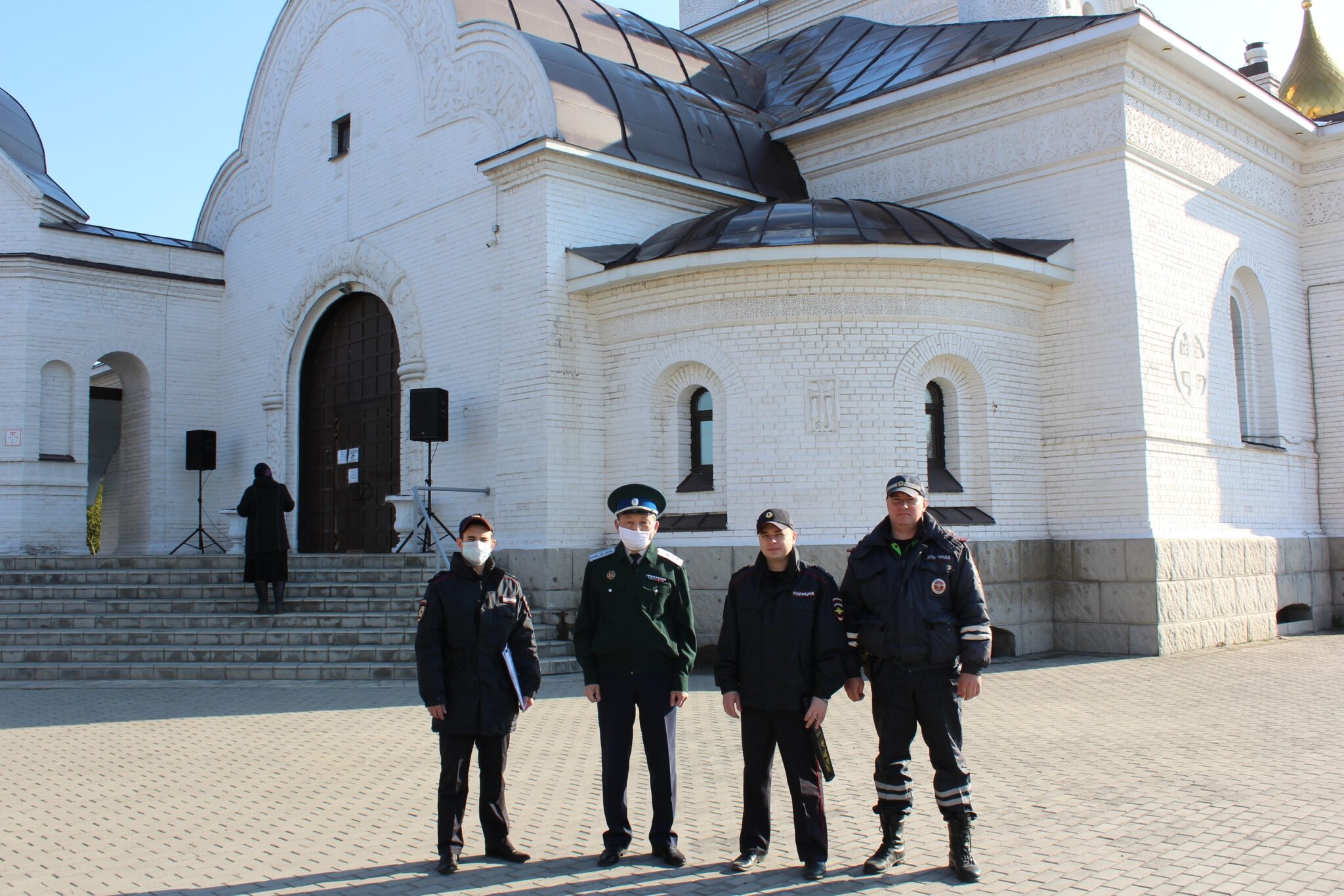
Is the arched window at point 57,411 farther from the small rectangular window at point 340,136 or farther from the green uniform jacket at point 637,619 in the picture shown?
the green uniform jacket at point 637,619

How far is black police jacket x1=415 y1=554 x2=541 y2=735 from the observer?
560 cm

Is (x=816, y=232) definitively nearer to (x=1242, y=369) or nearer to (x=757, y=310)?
(x=757, y=310)

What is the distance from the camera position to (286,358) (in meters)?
18.4

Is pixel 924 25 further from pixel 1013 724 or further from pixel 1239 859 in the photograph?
pixel 1239 859

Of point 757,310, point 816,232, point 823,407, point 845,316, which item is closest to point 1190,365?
point 845,316

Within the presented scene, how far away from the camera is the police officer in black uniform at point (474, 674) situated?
558 cm

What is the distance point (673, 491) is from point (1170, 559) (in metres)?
5.69

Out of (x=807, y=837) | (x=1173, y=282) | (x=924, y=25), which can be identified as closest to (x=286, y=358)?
(x=924, y=25)

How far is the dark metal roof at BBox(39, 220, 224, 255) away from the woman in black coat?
8.18 metres

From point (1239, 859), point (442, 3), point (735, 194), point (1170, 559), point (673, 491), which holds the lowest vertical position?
point (1239, 859)

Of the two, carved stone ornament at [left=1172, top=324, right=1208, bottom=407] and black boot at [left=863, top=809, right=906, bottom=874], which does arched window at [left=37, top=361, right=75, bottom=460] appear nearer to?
carved stone ornament at [left=1172, top=324, right=1208, bottom=407]

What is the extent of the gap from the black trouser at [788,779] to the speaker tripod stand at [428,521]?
9.75 metres

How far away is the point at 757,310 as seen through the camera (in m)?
13.3

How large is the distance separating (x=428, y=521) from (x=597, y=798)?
8.67 metres
